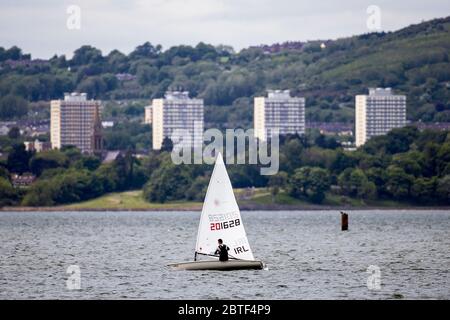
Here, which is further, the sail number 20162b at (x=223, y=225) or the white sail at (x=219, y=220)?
the sail number 20162b at (x=223, y=225)

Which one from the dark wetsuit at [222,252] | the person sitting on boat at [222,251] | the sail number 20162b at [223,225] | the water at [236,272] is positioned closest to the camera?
the water at [236,272]

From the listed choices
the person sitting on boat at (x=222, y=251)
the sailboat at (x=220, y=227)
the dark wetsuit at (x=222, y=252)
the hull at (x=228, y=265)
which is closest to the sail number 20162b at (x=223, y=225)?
the sailboat at (x=220, y=227)

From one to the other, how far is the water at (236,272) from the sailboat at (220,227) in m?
1.29

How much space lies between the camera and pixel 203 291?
8825 centimetres

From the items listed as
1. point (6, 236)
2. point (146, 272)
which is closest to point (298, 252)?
point (146, 272)

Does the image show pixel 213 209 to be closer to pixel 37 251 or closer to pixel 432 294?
pixel 432 294

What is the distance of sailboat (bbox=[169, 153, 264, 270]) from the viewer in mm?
92500

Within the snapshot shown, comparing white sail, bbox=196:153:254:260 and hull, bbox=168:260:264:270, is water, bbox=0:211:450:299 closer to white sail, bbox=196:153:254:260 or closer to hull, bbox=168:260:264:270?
hull, bbox=168:260:264:270

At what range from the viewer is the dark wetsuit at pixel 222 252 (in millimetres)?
92188

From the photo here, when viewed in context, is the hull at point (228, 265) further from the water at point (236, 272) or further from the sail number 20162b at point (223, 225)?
the sail number 20162b at point (223, 225)

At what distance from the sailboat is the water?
1.29 metres

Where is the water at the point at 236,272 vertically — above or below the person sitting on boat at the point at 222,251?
below

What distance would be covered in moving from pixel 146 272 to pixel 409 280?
59.0 ft

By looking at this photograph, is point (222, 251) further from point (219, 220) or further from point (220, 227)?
point (219, 220)
